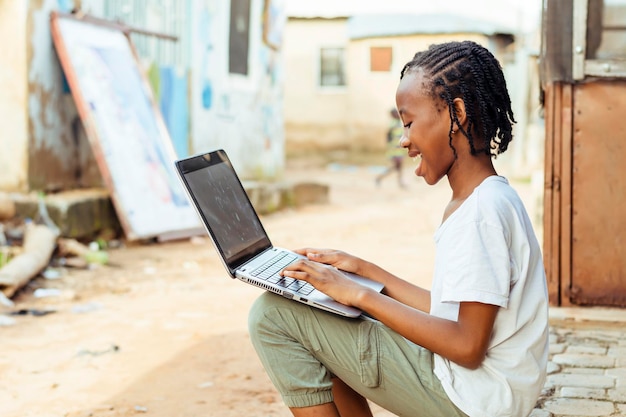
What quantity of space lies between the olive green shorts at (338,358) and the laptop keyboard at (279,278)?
48 millimetres

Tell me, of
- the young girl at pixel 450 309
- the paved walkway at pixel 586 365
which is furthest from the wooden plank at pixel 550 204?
the young girl at pixel 450 309

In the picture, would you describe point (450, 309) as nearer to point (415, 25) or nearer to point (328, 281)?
point (328, 281)

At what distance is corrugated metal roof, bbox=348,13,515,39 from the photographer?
21.9 meters

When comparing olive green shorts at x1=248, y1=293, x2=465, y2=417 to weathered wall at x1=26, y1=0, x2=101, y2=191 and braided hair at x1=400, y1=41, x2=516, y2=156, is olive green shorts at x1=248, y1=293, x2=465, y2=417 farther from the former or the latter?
weathered wall at x1=26, y1=0, x2=101, y2=191

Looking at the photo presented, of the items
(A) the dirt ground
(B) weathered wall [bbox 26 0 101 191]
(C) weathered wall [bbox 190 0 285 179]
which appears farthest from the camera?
(C) weathered wall [bbox 190 0 285 179]

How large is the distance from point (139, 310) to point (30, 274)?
1.09 metres

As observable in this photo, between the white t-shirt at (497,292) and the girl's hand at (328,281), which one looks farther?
the girl's hand at (328,281)

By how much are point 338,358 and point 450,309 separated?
0.35m

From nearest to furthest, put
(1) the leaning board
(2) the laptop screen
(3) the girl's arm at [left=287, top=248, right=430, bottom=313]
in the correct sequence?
(2) the laptop screen, (3) the girl's arm at [left=287, top=248, right=430, bottom=313], (1) the leaning board

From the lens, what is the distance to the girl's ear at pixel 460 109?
208 cm

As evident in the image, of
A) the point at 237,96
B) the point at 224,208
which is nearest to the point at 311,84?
the point at 237,96

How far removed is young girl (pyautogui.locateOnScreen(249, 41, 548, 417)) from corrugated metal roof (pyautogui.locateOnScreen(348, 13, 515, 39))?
20.3 meters

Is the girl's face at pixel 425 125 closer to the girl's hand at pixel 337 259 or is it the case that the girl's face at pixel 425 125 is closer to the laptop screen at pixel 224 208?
the girl's hand at pixel 337 259

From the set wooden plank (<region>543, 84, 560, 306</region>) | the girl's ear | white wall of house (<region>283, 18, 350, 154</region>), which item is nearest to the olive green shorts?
the girl's ear
